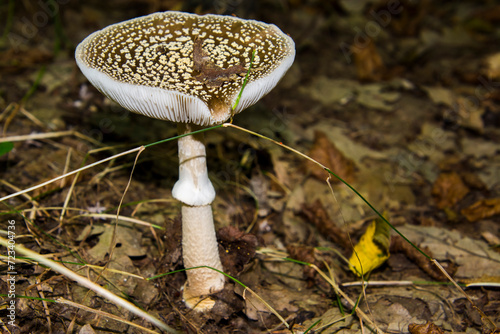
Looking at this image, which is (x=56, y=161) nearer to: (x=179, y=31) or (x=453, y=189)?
(x=179, y=31)

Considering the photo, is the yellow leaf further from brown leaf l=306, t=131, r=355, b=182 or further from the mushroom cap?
the mushroom cap

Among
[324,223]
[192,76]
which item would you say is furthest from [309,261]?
[192,76]

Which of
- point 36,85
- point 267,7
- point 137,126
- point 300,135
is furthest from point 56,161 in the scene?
point 267,7

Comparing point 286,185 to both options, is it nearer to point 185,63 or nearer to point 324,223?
point 324,223

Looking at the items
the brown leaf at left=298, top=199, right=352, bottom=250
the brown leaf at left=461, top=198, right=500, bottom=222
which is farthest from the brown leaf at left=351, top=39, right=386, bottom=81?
the brown leaf at left=298, top=199, right=352, bottom=250

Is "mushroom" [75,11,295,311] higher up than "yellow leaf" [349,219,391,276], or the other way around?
"mushroom" [75,11,295,311]

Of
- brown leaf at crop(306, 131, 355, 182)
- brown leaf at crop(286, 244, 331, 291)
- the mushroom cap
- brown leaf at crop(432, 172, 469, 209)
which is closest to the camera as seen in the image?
the mushroom cap
